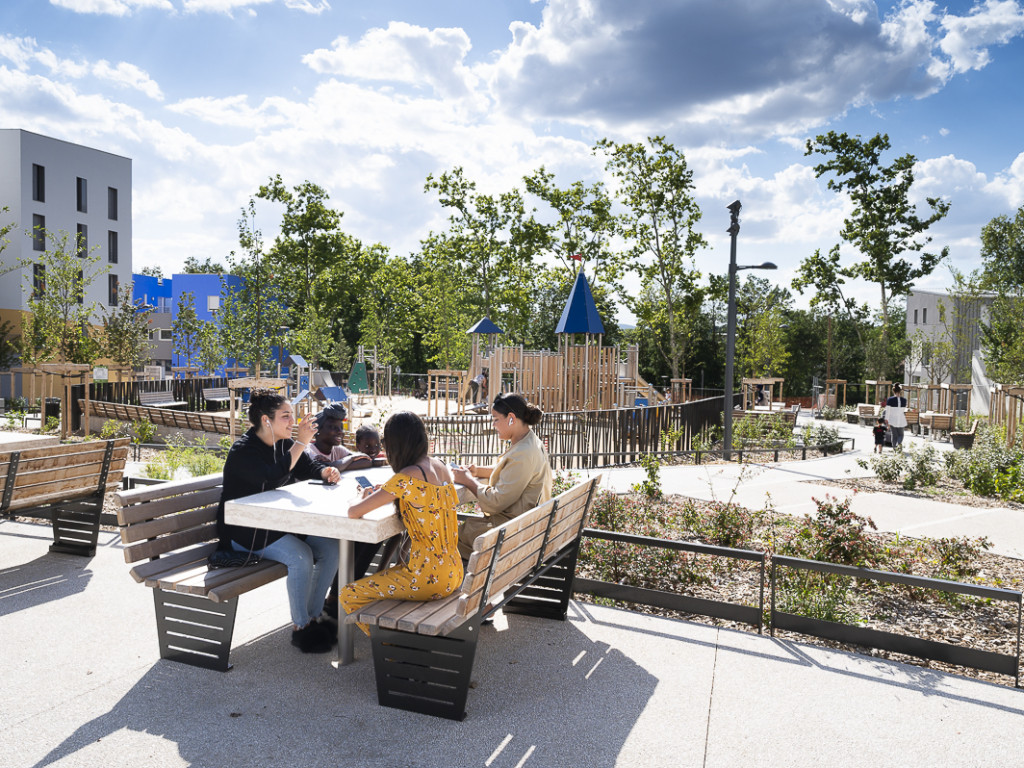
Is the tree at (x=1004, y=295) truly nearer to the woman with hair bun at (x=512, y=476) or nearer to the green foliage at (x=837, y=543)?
the green foliage at (x=837, y=543)

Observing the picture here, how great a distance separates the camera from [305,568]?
15.3ft

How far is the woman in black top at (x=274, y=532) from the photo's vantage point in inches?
184

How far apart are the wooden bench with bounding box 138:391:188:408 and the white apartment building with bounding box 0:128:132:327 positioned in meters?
13.9

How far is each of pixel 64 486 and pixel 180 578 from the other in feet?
9.56

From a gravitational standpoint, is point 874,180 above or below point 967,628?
above

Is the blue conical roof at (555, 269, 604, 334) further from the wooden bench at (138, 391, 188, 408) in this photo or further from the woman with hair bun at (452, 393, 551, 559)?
the woman with hair bun at (452, 393, 551, 559)

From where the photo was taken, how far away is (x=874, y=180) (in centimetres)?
3950

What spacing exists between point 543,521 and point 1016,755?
8.54ft

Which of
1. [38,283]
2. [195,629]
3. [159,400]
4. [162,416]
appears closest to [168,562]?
[195,629]

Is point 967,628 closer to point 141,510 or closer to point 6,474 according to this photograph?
point 141,510

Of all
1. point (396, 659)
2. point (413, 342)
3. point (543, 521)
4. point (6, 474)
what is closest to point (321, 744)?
point (396, 659)

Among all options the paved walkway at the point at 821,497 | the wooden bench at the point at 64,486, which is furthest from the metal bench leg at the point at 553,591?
the wooden bench at the point at 64,486

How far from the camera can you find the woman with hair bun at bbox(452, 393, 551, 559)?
507 cm

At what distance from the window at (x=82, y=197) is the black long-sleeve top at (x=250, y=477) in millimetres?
44777
